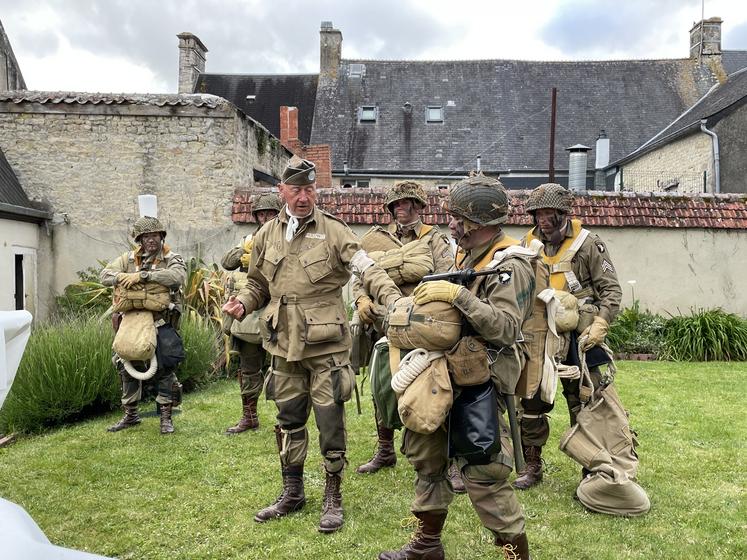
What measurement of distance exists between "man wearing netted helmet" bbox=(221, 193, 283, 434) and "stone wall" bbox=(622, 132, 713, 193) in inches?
633

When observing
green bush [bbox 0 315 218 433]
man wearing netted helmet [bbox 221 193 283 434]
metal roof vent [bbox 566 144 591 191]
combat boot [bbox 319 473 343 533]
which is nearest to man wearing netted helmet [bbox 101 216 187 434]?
man wearing netted helmet [bbox 221 193 283 434]

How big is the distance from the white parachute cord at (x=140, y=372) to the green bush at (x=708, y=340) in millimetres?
8598

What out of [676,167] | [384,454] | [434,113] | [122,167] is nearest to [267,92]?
[434,113]

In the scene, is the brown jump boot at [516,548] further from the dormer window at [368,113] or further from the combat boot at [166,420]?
the dormer window at [368,113]

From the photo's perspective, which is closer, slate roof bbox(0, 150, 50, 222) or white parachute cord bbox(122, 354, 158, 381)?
white parachute cord bbox(122, 354, 158, 381)

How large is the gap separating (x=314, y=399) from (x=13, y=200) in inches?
366

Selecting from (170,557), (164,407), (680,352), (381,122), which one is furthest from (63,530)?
(381,122)

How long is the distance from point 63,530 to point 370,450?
262 centimetres

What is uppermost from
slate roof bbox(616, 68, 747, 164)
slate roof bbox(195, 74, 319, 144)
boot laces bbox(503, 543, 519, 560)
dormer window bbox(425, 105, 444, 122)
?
slate roof bbox(195, 74, 319, 144)

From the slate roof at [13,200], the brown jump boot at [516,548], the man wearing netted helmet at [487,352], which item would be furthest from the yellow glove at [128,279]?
the slate roof at [13,200]

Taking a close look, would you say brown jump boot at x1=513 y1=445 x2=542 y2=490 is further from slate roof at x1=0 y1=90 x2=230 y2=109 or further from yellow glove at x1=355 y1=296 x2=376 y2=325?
slate roof at x1=0 y1=90 x2=230 y2=109

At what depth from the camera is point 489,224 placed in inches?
127

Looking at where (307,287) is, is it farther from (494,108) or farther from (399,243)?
(494,108)

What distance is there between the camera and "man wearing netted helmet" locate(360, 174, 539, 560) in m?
2.98
